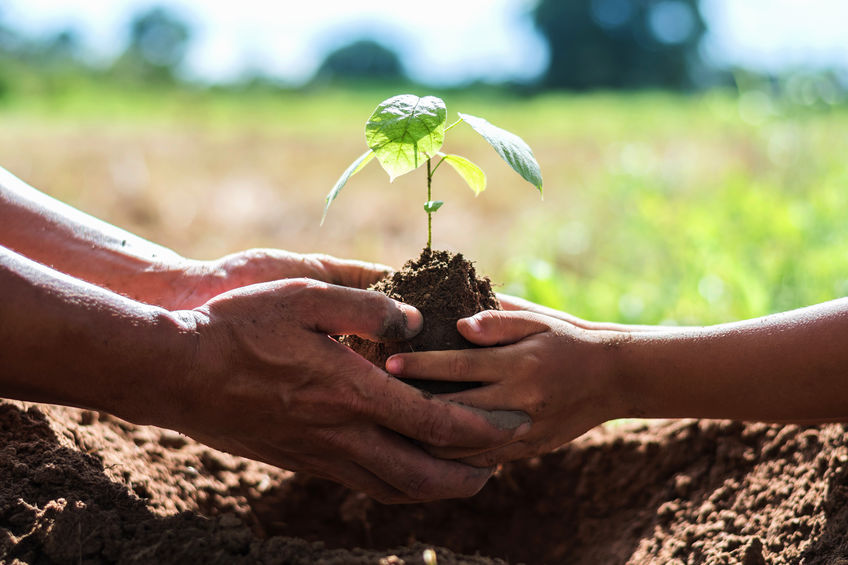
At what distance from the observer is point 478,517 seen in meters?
1.89

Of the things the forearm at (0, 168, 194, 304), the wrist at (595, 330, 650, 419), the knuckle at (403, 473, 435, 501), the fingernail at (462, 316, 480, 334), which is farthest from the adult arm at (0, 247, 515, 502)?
the forearm at (0, 168, 194, 304)

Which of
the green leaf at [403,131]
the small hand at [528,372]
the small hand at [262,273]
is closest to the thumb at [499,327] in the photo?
the small hand at [528,372]

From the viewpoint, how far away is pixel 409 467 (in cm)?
132

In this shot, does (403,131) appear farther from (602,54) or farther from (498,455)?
(602,54)

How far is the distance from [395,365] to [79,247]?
0.96 metres

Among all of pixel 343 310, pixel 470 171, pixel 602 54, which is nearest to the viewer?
pixel 343 310

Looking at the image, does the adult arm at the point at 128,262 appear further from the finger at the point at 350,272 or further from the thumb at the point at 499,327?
the thumb at the point at 499,327

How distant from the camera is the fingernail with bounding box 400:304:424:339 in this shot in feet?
4.49

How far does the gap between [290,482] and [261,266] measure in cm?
57

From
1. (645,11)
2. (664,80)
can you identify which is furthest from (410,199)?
(645,11)

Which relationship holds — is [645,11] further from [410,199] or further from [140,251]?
[140,251]

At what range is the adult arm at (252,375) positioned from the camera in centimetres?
118

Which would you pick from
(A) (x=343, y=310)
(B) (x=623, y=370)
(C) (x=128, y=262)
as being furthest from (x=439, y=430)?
(C) (x=128, y=262)

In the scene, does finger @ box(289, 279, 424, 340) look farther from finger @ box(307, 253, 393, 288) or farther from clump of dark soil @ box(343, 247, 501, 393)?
finger @ box(307, 253, 393, 288)
